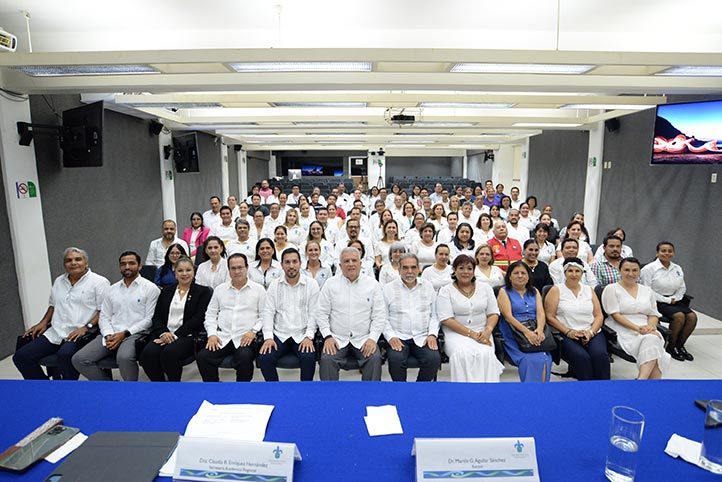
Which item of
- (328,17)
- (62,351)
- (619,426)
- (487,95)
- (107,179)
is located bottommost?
(62,351)

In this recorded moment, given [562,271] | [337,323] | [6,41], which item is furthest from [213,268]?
[562,271]

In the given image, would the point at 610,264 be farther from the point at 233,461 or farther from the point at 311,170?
the point at 311,170

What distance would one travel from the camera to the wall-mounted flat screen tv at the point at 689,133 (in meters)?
5.26

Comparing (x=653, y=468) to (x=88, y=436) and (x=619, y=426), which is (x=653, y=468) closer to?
(x=619, y=426)

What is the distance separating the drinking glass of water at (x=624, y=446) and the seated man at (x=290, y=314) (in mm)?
2243

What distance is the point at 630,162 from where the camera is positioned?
7.36 m

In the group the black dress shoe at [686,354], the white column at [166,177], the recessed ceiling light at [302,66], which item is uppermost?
the recessed ceiling light at [302,66]

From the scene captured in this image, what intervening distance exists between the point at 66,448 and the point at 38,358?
2.37 m

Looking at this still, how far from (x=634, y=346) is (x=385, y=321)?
2.16m

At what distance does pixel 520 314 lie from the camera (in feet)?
12.0

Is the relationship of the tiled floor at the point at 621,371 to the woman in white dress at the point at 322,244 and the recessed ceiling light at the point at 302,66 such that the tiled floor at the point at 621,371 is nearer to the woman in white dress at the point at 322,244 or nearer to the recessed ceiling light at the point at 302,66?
the woman in white dress at the point at 322,244

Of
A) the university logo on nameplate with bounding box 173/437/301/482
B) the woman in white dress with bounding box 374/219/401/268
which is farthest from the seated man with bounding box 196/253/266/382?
the woman in white dress with bounding box 374/219/401/268

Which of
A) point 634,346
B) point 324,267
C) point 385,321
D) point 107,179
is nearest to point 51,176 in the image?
point 107,179

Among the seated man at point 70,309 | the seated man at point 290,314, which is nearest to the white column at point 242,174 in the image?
the seated man at point 70,309
